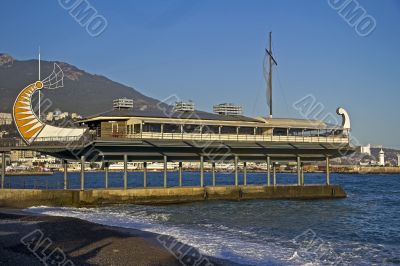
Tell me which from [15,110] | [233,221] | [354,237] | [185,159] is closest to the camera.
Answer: [354,237]

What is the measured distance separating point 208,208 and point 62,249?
24.8m

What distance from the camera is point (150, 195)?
4706 cm

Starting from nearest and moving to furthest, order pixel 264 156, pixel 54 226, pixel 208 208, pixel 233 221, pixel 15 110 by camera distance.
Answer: pixel 54 226
pixel 233 221
pixel 208 208
pixel 15 110
pixel 264 156

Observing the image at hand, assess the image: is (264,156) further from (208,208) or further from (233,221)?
(233,221)

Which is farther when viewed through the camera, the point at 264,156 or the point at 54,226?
the point at 264,156

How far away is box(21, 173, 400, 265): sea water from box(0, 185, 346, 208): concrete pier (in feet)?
3.53

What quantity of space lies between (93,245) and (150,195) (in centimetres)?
2429

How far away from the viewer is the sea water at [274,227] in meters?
23.8

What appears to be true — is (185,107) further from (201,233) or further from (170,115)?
(201,233)

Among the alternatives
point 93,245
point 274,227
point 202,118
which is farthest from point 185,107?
point 93,245

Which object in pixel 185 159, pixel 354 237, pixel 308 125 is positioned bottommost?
pixel 354 237

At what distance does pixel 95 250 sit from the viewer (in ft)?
71.0

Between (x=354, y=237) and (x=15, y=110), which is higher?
(x=15, y=110)

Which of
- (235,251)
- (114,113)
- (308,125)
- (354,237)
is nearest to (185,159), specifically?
(114,113)
